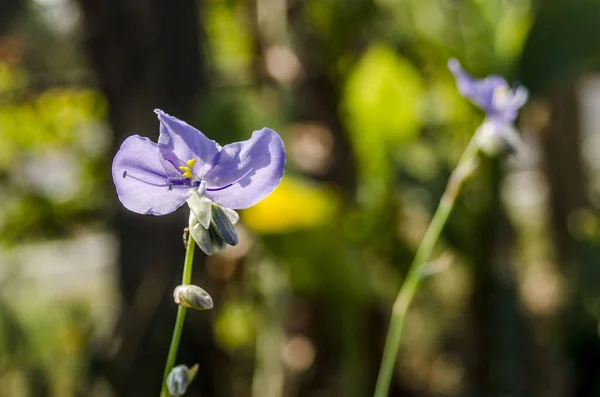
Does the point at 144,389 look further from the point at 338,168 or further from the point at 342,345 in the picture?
the point at 338,168

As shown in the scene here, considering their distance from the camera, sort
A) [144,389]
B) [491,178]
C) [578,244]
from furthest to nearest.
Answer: [578,244] < [491,178] < [144,389]

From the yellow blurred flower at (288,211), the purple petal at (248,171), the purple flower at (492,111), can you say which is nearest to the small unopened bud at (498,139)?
the purple flower at (492,111)

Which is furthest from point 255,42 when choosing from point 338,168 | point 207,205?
point 207,205

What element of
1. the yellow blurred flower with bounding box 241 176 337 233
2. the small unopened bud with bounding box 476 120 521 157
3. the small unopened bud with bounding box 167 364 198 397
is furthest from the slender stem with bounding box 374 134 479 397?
the yellow blurred flower with bounding box 241 176 337 233

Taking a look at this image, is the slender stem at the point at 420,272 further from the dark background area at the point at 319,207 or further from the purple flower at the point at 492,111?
the dark background area at the point at 319,207

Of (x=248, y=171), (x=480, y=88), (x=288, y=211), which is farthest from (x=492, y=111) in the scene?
(x=288, y=211)

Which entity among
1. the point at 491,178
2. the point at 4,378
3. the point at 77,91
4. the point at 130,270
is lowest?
the point at 4,378

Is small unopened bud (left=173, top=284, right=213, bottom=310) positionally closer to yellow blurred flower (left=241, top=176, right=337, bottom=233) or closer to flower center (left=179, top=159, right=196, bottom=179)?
flower center (left=179, top=159, right=196, bottom=179)
